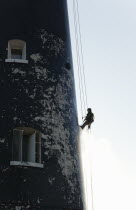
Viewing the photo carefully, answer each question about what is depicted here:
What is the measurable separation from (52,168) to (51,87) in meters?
3.41

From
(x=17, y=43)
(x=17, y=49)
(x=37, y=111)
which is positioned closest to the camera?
(x=37, y=111)

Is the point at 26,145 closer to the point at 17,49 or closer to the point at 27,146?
the point at 27,146

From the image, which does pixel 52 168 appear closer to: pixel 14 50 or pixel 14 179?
pixel 14 179

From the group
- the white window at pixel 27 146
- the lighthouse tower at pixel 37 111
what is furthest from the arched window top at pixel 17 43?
the white window at pixel 27 146

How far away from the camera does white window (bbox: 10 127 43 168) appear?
47.1 ft

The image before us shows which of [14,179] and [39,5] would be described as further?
[39,5]

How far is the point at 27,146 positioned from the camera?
15.0 m

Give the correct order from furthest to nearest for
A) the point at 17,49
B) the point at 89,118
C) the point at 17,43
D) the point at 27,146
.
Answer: the point at 89,118, the point at 17,49, the point at 17,43, the point at 27,146

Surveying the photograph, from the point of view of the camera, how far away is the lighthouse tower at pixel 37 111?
13867 millimetres

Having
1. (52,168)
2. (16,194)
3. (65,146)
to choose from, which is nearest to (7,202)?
(16,194)

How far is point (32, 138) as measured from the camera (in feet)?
48.9

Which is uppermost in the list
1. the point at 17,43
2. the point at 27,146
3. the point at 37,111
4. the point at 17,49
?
the point at 17,43

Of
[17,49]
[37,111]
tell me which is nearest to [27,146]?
[37,111]

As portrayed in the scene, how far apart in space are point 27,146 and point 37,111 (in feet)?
4.48
